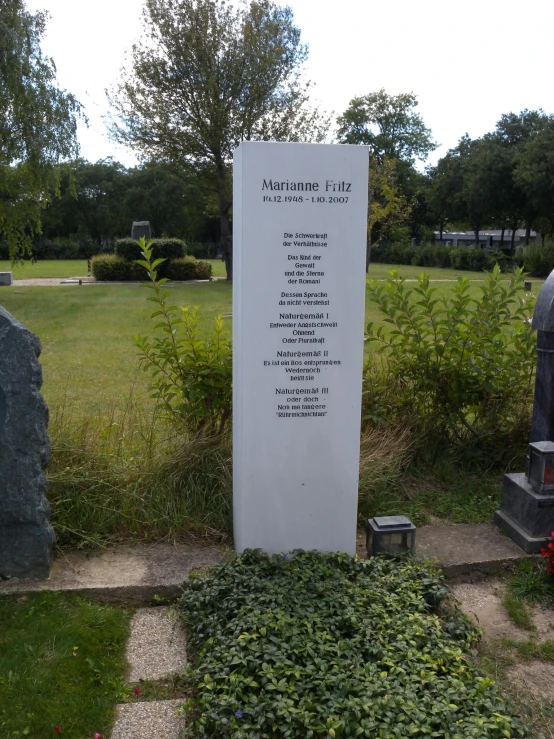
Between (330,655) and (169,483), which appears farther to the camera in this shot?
(169,483)

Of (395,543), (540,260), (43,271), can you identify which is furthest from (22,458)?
(43,271)

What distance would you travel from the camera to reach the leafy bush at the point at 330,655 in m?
2.35

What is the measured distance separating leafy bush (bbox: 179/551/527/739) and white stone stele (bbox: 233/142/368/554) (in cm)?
28

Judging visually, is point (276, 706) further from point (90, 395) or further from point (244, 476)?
point (90, 395)

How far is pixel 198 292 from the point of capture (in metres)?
20.3

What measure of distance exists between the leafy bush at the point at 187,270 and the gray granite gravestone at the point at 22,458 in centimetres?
2226

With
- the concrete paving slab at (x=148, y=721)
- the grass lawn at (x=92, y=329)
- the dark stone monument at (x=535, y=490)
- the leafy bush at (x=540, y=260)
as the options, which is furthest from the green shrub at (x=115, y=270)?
the concrete paving slab at (x=148, y=721)

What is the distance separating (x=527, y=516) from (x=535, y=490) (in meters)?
0.17

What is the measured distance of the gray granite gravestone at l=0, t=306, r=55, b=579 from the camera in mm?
3316

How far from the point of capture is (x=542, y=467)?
154 inches

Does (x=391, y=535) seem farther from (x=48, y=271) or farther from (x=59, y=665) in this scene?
(x=48, y=271)

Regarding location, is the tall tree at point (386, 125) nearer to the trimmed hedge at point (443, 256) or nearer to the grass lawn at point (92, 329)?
the trimmed hedge at point (443, 256)

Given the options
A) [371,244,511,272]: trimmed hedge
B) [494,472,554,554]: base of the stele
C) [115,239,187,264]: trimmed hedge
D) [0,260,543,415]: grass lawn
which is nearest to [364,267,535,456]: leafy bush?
[494,472,554,554]: base of the stele

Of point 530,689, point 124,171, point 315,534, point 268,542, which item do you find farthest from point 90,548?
point 124,171
